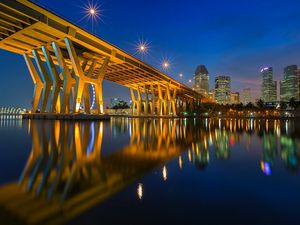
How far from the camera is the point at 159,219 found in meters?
2.66

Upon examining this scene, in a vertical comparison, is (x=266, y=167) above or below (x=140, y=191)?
below

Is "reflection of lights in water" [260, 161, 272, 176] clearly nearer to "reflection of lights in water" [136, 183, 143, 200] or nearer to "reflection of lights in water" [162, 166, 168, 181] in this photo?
"reflection of lights in water" [162, 166, 168, 181]

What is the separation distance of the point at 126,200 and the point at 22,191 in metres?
1.82

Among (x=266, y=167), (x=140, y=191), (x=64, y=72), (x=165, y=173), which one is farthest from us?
(x=64, y=72)

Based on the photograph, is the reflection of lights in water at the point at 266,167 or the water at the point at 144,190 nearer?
the water at the point at 144,190

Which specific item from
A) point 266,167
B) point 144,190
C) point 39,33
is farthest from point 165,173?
point 39,33

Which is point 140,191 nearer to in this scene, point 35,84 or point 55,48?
point 55,48

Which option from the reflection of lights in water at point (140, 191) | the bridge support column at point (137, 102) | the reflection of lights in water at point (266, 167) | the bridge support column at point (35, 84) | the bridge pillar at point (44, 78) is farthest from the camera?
the bridge support column at point (137, 102)

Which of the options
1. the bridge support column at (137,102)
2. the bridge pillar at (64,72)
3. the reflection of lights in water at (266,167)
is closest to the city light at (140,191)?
the reflection of lights in water at (266,167)

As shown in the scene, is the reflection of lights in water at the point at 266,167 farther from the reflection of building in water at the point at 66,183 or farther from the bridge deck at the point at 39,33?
the bridge deck at the point at 39,33

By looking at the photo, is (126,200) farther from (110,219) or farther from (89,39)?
(89,39)

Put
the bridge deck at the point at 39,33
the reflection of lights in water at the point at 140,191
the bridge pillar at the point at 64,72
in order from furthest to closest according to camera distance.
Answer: the bridge pillar at the point at 64,72, the bridge deck at the point at 39,33, the reflection of lights in water at the point at 140,191

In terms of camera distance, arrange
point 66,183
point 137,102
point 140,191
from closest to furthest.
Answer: point 140,191 → point 66,183 → point 137,102

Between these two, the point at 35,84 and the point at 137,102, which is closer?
the point at 35,84
